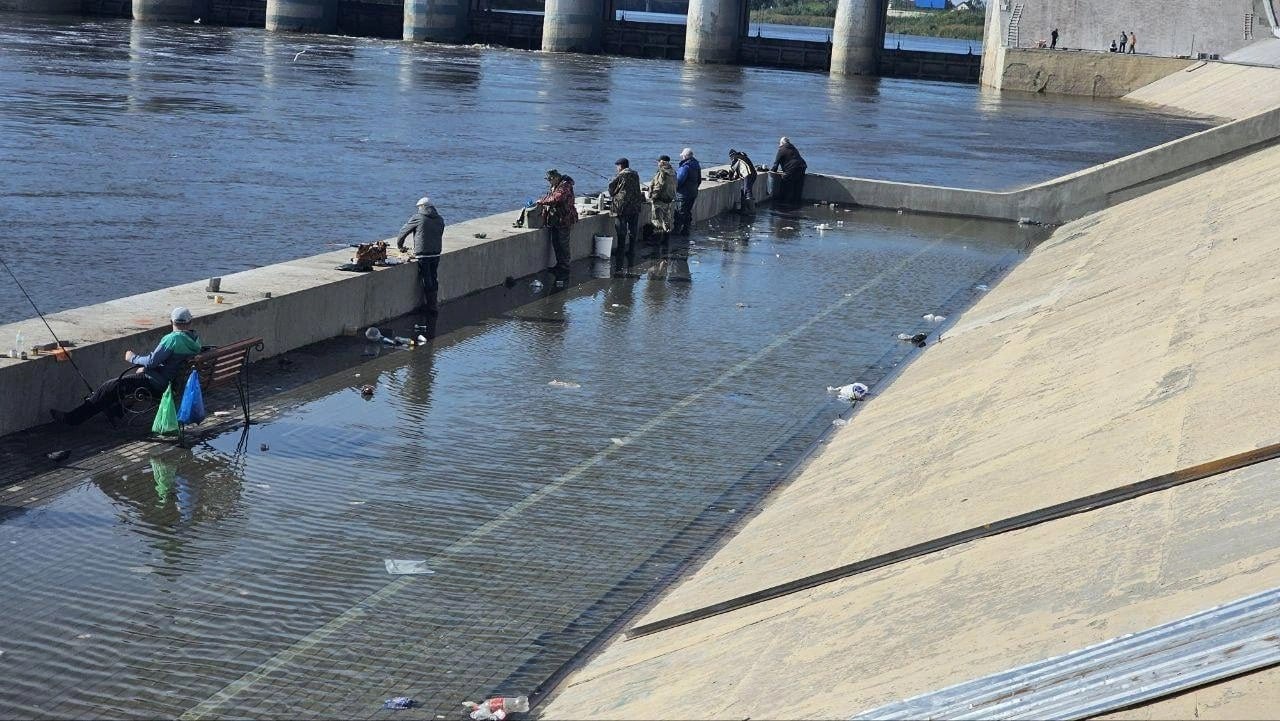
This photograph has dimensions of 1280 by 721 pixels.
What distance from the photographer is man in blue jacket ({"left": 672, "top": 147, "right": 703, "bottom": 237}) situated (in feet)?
76.7

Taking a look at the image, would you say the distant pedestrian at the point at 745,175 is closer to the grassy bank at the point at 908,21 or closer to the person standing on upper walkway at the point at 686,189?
the person standing on upper walkway at the point at 686,189

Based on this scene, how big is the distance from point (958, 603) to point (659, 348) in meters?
8.73

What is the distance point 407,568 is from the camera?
8914 millimetres

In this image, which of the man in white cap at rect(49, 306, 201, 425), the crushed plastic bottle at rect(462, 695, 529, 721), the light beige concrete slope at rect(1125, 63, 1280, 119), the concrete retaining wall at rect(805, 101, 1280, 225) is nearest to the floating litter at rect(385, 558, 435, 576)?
the crushed plastic bottle at rect(462, 695, 529, 721)

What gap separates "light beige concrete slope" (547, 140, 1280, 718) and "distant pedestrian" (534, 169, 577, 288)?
19.4 feet

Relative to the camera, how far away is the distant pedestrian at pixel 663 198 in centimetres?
2222

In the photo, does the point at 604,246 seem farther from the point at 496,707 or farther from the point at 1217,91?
the point at 1217,91

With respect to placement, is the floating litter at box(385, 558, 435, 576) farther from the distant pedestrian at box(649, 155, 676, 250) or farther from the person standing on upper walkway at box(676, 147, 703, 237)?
the person standing on upper walkway at box(676, 147, 703, 237)

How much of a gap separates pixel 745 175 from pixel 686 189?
398 cm

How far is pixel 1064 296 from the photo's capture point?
16.2 m

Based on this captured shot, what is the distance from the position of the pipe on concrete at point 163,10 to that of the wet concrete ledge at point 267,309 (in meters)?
74.1

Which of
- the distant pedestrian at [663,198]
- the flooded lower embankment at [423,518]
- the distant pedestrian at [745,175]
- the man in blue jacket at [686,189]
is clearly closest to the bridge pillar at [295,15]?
the distant pedestrian at [745,175]

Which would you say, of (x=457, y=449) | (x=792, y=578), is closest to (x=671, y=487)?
(x=457, y=449)

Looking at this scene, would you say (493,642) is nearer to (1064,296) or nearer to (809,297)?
(1064,296)
